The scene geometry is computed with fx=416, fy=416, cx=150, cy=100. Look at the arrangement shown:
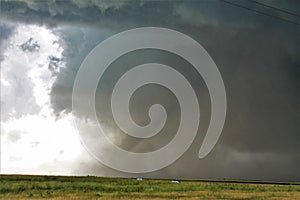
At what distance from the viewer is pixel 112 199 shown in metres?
35.5

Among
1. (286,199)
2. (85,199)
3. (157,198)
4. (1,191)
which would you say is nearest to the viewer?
(85,199)

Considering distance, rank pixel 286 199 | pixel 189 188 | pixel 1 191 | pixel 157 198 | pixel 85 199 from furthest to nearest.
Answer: pixel 189 188 → pixel 1 191 → pixel 286 199 → pixel 157 198 → pixel 85 199

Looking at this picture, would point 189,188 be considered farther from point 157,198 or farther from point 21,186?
point 21,186

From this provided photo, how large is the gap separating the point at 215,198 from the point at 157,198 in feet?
19.2

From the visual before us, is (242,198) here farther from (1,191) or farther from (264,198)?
(1,191)

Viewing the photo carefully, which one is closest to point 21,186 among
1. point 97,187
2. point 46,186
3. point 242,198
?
point 46,186

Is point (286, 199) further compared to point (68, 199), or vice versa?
point (286, 199)

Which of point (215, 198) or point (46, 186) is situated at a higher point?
point (46, 186)

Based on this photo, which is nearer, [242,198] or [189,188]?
[242,198]

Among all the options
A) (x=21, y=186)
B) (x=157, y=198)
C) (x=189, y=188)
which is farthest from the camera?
(x=189, y=188)

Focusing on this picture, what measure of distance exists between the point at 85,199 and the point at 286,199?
1981 centimetres

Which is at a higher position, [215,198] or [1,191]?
[1,191]

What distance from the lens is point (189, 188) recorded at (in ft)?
172

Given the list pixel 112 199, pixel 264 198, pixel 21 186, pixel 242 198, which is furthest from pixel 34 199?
pixel 264 198
